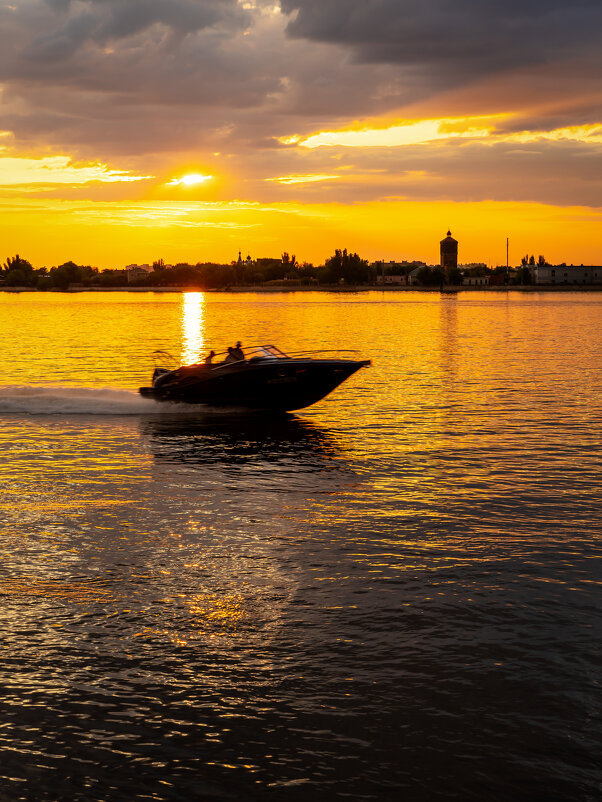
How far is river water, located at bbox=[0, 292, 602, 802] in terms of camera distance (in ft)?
30.2

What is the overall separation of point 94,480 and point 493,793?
53.9 ft

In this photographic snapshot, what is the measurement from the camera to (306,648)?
11.9 metres

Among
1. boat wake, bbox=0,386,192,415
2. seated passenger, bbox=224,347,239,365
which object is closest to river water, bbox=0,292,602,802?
seated passenger, bbox=224,347,239,365

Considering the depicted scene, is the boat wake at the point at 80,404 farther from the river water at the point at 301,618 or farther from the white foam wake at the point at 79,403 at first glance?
the river water at the point at 301,618

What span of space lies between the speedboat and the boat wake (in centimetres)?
202

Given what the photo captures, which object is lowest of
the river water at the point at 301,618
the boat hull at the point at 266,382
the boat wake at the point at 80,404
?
the river water at the point at 301,618

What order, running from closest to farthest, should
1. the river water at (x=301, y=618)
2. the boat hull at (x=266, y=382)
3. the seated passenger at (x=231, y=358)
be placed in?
the river water at (x=301, y=618), the boat hull at (x=266, y=382), the seated passenger at (x=231, y=358)

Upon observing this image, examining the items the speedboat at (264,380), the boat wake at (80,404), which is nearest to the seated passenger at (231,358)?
the speedboat at (264,380)

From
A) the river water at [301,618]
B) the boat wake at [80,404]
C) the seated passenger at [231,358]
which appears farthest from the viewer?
the boat wake at [80,404]

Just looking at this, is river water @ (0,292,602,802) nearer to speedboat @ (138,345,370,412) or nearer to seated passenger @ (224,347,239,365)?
speedboat @ (138,345,370,412)

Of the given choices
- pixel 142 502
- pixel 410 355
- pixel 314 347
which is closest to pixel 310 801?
pixel 142 502

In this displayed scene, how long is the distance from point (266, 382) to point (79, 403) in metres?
9.61

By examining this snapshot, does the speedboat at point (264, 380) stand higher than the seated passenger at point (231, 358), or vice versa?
the seated passenger at point (231, 358)

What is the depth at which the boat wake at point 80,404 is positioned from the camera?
3709 cm
